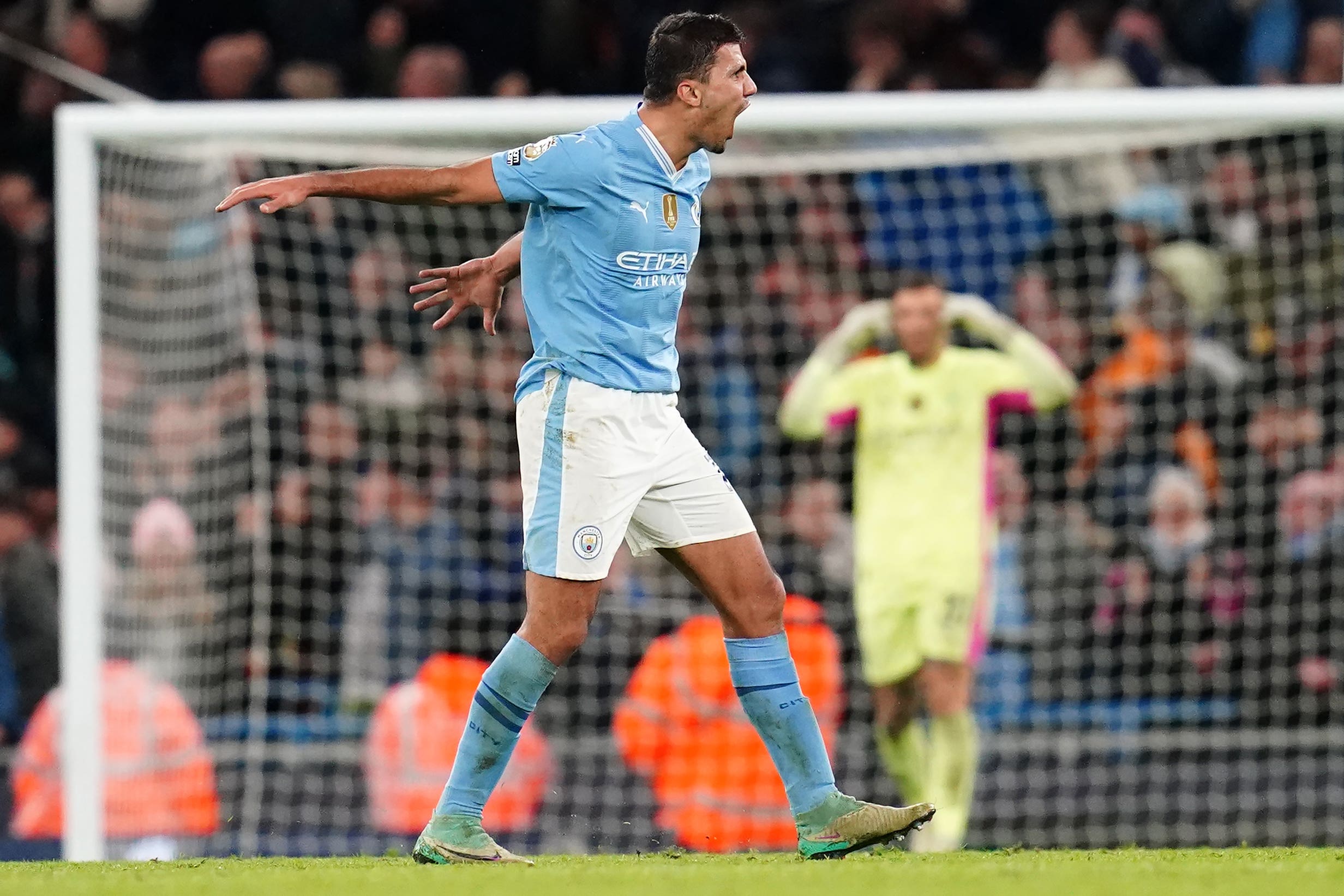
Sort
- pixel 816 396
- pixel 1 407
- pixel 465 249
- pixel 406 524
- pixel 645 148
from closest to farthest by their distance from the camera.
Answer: pixel 645 148 → pixel 816 396 → pixel 406 524 → pixel 465 249 → pixel 1 407

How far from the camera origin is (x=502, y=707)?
455cm

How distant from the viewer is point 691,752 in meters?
7.99

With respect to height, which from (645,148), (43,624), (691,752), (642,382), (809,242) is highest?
(809,242)

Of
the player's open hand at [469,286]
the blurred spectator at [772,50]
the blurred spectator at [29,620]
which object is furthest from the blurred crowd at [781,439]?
the player's open hand at [469,286]

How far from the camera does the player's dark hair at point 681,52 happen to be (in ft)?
15.0

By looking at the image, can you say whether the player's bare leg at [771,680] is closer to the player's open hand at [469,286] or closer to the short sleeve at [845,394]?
the player's open hand at [469,286]

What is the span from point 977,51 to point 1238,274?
7.46ft

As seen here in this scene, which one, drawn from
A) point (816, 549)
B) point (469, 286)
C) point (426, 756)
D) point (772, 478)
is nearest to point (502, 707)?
point (469, 286)

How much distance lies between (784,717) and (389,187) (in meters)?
1.55

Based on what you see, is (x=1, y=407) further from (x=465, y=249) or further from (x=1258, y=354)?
(x=1258, y=354)

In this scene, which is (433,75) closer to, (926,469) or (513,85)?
(513,85)

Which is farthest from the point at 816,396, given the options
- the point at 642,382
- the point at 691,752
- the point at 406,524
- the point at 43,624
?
the point at 43,624

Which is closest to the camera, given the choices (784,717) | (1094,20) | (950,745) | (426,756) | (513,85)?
(784,717)

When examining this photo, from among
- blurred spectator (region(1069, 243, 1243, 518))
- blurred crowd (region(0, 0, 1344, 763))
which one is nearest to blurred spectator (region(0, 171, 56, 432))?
blurred crowd (region(0, 0, 1344, 763))
